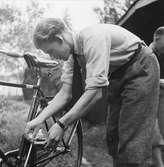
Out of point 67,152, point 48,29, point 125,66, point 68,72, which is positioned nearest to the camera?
point 48,29

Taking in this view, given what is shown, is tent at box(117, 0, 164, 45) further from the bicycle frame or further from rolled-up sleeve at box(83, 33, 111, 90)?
rolled-up sleeve at box(83, 33, 111, 90)

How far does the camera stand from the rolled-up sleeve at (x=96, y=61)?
7.80 ft

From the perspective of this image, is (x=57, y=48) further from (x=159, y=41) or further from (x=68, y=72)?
(x=159, y=41)

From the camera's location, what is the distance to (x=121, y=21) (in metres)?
→ 6.87

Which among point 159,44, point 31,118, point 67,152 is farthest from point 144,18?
point 31,118

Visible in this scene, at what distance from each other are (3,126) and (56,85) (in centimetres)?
229

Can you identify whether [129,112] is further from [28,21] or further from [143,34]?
[28,21]

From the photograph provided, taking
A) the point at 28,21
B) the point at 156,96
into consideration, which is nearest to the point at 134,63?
the point at 156,96

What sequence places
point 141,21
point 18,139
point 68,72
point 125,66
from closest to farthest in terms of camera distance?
point 125,66, point 68,72, point 18,139, point 141,21

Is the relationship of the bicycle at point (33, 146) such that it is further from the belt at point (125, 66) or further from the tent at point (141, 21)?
the tent at point (141, 21)

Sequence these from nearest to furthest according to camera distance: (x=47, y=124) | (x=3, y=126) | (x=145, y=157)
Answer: (x=145, y=157)
(x=47, y=124)
(x=3, y=126)

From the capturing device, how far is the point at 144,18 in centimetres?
709

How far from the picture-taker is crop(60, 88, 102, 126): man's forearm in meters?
2.36

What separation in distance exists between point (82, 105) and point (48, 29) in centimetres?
54
